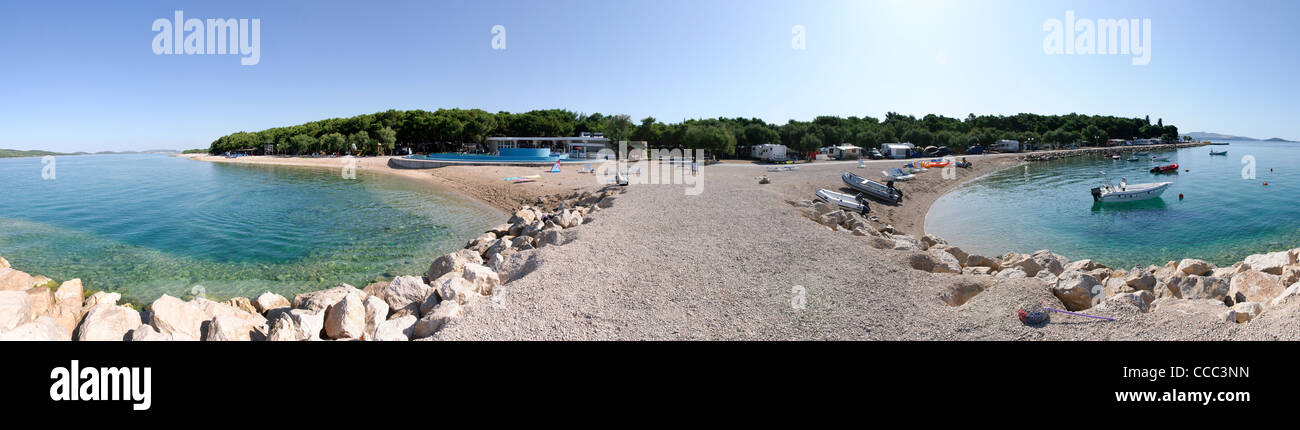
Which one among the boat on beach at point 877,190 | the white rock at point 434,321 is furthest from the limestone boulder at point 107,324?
the boat on beach at point 877,190

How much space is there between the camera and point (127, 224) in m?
22.7

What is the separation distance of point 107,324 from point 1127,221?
113 ft

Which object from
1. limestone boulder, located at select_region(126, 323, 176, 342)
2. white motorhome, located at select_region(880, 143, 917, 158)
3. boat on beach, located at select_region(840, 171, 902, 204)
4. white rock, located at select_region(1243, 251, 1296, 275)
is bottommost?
limestone boulder, located at select_region(126, 323, 176, 342)

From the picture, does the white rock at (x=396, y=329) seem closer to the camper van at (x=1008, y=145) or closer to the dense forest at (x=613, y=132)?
the dense forest at (x=613, y=132)

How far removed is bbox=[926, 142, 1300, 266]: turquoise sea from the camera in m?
18.5

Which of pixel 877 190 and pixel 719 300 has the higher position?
pixel 877 190

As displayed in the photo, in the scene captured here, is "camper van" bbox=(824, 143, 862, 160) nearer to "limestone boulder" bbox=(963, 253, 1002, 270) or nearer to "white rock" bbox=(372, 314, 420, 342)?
"limestone boulder" bbox=(963, 253, 1002, 270)

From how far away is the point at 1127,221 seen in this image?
945 inches

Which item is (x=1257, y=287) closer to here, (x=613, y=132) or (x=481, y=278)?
(x=481, y=278)

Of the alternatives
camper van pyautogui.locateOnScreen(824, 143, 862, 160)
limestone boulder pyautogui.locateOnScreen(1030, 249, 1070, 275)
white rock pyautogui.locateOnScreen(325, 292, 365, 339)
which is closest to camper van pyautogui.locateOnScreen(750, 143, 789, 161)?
camper van pyautogui.locateOnScreen(824, 143, 862, 160)

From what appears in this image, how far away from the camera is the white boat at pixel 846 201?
23297 millimetres

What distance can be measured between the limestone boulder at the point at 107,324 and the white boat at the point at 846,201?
23102mm

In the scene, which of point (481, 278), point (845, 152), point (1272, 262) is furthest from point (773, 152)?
point (481, 278)

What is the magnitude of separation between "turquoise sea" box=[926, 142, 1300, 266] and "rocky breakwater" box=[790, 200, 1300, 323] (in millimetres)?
7055
